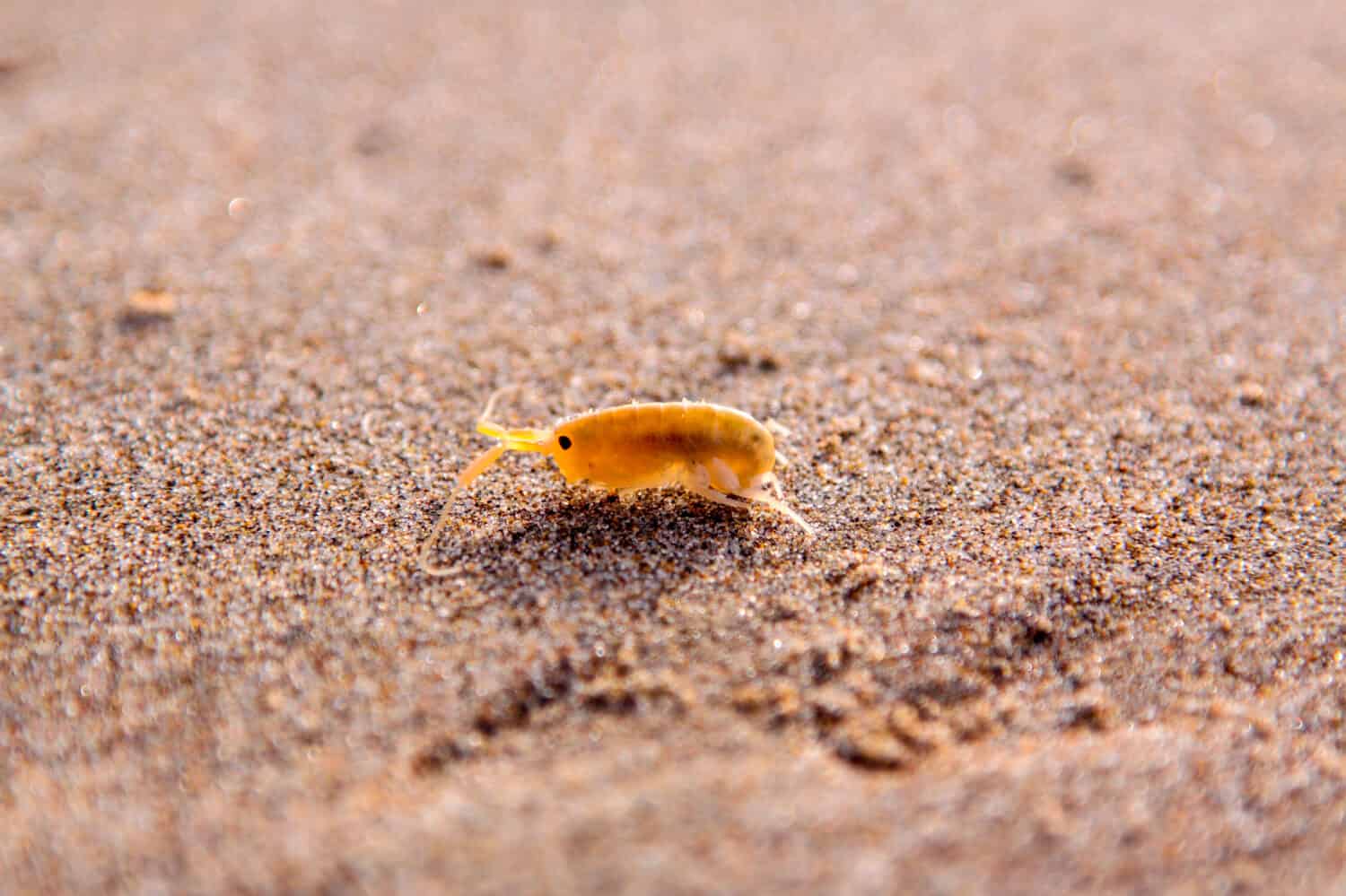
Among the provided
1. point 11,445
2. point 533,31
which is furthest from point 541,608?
point 533,31

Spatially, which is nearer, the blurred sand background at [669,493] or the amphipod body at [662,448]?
the blurred sand background at [669,493]

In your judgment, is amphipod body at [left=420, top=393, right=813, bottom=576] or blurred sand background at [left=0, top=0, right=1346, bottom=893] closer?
blurred sand background at [left=0, top=0, right=1346, bottom=893]

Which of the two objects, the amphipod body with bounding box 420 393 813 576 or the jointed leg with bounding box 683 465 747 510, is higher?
the amphipod body with bounding box 420 393 813 576

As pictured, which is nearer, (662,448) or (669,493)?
(662,448)

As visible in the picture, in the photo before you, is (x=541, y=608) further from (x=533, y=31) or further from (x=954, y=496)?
(x=533, y=31)

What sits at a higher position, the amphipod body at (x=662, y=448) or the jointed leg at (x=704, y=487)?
the amphipod body at (x=662, y=448)
